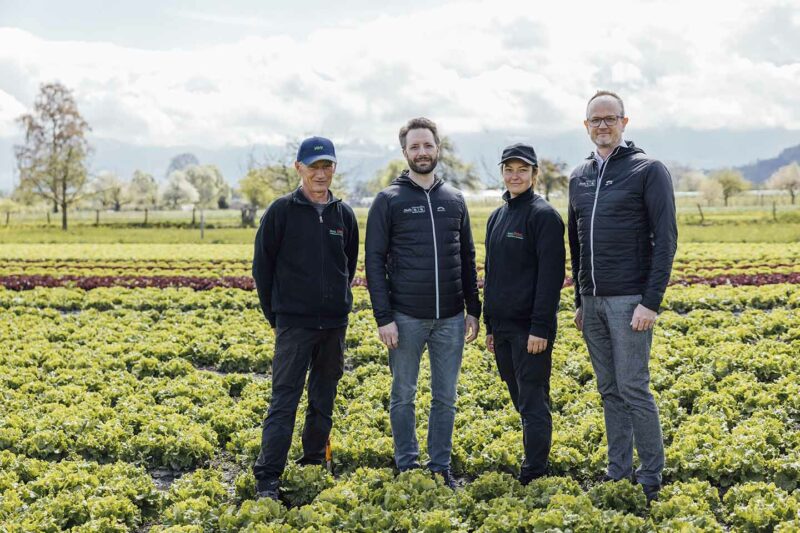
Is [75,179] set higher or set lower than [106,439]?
higher

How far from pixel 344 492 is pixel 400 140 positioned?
2.66 meters

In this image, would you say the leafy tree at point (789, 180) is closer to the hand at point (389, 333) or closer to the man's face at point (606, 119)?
the man's face at point (606, 119)

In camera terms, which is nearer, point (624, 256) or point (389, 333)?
point (624, 256)

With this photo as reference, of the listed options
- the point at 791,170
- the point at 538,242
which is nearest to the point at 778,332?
the point at 538,242

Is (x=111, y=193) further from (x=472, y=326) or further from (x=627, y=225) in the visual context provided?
(x=627, y=225)

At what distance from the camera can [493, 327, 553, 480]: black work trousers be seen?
5664mm

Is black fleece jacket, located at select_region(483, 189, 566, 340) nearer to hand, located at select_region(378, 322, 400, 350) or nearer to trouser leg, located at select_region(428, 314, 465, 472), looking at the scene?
trouser leg, located at select_region(428, 314, 465, 472)

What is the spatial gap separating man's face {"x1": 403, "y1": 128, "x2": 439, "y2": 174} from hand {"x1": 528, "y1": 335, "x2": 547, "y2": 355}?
1476 millimetres

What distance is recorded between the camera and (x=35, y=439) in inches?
281

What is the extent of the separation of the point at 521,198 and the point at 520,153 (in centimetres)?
36

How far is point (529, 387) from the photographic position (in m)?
5.68

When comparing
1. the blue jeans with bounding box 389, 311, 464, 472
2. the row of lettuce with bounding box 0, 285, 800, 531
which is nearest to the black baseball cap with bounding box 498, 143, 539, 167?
the blue jeans with bounding box 389, 311, 464, 472

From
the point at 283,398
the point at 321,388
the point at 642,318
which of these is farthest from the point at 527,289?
the point at 283,398

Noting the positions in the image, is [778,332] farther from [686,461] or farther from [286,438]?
[286,438]
